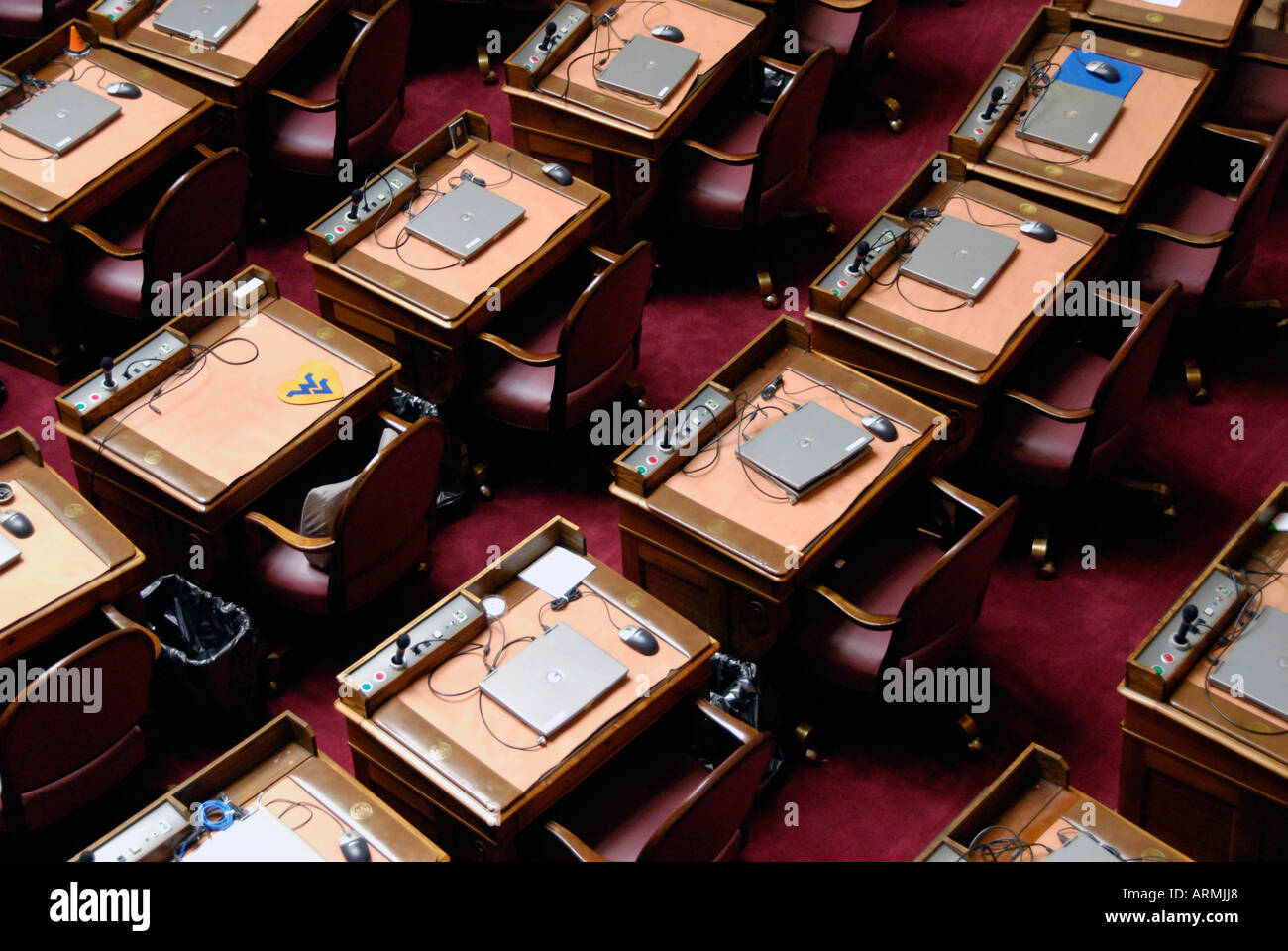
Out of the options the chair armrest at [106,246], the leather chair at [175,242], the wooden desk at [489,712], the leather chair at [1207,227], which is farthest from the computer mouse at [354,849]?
the leather chair at [1207,227]

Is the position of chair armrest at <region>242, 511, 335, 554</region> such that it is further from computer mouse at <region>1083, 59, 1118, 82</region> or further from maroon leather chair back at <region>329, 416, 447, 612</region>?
computer mouse at <region>1083, 59, 1118, 82</region>

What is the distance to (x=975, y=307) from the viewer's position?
573cm

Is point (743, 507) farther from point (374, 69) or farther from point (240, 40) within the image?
point (240, 40)

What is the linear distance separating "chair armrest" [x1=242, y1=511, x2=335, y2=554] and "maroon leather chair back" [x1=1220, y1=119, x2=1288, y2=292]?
3.27 m

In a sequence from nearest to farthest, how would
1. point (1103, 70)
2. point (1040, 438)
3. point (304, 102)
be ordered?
point (1040, 438)
point (1103, 70)
point (304, 102)

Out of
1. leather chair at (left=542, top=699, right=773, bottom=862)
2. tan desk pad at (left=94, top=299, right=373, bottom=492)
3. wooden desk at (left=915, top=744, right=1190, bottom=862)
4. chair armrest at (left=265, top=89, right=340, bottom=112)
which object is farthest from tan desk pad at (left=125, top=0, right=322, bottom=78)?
wooden desk at (left=915, top=744, right=1190, bottom=862)

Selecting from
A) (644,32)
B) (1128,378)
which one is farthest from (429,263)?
(1128,378)

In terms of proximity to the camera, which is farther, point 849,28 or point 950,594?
point 849,28

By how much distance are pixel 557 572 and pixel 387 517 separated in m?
0.57

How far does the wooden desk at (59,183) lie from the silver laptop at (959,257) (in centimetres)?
276

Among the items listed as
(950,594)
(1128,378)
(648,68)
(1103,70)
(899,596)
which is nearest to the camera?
(950,594)

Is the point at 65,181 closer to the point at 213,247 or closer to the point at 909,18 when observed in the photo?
the point at 213,247

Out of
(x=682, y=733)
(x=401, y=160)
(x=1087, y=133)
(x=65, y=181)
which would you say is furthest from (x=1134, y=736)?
(x=65, y=181)

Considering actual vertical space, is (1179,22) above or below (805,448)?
above
